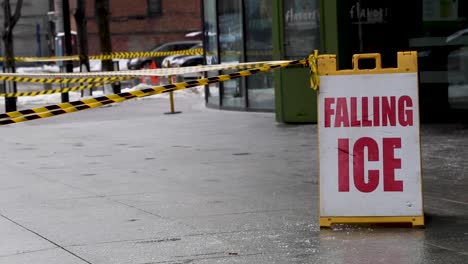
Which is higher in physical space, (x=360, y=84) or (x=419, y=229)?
(x=360, y=84)

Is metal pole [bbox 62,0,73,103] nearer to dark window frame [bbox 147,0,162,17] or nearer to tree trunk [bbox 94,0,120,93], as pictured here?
tree trunk [bbox 94,0,120,93]

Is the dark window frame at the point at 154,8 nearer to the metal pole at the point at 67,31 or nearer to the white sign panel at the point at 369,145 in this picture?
the metal pole at the point at 67,31

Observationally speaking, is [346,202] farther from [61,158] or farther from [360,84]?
[61,158]

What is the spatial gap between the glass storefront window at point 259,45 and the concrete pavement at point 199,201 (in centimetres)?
298

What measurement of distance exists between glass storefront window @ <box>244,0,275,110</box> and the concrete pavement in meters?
2.98

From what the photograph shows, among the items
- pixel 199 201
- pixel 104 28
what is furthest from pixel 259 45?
pixel 199 201

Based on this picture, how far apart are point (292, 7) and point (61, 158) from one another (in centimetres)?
523

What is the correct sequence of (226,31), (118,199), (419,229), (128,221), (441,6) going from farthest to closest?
(226,31)
(441,6)
(118,199)
(128,221)
(419,229)

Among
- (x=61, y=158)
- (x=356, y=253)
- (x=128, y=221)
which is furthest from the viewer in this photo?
(x=61, y=158)

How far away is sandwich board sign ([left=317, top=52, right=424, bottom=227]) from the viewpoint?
807cm

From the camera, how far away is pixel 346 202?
8.13 metres

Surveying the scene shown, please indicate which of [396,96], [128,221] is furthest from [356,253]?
[128,221]

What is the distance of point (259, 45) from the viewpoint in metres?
20.4

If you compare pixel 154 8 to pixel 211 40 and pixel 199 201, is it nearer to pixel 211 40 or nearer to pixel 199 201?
pixel 211 40
